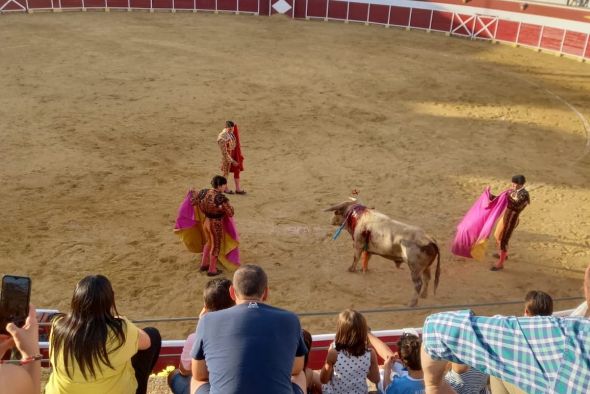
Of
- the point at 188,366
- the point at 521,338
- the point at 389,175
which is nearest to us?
the point at 521,338

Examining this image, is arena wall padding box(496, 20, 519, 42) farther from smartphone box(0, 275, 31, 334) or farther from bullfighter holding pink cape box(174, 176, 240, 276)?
smartphone box(0, 275, 31, 334)

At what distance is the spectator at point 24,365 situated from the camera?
9.18ft

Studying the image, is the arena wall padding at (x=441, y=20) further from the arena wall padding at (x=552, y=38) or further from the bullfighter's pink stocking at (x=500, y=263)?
the bullfighter's pink stocking at (x=500, y=263)

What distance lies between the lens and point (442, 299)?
7637mm

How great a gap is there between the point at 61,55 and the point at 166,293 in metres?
13.0

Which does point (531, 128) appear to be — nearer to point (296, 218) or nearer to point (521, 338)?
point (296, 218)

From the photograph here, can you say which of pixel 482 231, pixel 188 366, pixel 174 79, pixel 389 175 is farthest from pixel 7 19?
pixel 188 366

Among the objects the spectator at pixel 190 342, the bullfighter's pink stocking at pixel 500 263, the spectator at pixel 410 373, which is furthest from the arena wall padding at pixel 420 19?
the spectator at pixel 410 373

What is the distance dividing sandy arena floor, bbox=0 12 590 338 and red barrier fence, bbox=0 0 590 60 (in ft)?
4.13

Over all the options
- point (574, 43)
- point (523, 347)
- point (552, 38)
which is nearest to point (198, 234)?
point (523, 347)

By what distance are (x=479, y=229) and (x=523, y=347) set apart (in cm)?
651

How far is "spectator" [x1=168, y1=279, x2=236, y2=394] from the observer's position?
12.1 ft

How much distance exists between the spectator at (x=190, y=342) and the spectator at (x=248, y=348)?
2.25 ft

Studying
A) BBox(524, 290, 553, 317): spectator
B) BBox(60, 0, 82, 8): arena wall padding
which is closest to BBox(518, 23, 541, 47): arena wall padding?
BBox(60, 0, 82, 8): arena wall padding
